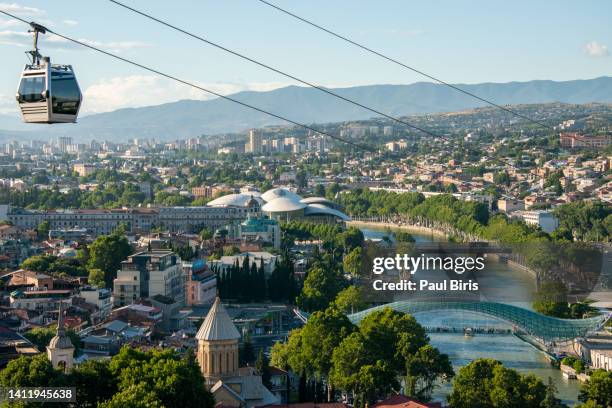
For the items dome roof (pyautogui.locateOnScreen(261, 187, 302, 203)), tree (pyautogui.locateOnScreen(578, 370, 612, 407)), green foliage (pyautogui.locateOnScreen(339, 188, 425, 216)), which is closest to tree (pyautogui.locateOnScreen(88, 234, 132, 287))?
tree (pyautogui.locateOnScreen(578, 370, 612, 407))

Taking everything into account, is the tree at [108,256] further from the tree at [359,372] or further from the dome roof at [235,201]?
the dome roof at [235,201]

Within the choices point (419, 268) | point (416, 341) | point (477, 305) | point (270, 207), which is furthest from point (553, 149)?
point (416, 341)

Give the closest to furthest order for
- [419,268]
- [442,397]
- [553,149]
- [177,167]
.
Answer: [442,397] < [419,268] < [553,149] < [177,167]

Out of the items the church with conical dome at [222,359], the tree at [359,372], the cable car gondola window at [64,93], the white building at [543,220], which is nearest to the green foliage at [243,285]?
the tree at [359,372]

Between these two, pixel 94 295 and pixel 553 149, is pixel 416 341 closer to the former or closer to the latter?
pixel 94 295

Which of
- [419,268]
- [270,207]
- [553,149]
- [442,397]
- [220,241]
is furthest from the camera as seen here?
[553,149]

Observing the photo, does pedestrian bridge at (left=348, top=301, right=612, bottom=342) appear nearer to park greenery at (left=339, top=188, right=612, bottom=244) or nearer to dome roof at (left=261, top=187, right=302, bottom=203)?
park greenery at (left=339, top=188, right=612, bottom=244)
